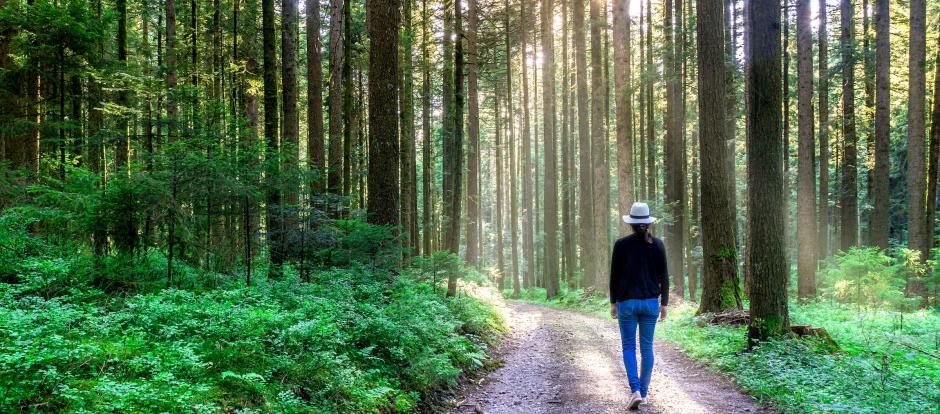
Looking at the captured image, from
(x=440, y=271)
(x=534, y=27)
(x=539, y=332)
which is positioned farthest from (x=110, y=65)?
(x=534, y=27)

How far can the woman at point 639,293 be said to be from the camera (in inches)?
226

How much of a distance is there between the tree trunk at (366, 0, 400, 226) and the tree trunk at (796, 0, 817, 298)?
14469 millimetres

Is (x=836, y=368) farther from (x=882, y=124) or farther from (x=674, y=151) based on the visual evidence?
(x=674, y=151)

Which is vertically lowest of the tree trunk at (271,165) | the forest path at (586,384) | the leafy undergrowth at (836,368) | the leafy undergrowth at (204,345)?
the forest path at (586,384)

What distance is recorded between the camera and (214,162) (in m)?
6.60

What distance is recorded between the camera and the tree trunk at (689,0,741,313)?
10.6 m

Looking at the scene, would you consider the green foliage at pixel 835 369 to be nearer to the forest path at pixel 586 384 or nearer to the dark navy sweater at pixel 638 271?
the forest path at pixel 586 384

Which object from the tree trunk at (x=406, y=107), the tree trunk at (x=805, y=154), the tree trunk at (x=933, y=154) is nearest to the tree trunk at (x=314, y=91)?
the tree trunk at (x=406, y=107)

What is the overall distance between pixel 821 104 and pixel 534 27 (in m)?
13.7

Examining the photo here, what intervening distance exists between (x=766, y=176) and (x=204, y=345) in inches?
305

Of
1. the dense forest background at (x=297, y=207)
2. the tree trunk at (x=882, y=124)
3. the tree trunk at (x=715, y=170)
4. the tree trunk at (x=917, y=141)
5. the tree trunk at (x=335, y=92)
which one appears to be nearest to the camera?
the dense forest background at (x=297, y=207)

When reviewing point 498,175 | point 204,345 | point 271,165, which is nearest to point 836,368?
point 204,345

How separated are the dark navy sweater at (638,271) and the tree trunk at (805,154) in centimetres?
1452

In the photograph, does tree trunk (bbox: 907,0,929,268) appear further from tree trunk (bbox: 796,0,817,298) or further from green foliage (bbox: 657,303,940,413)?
green foliage (bbox: 657,303,940,413)
